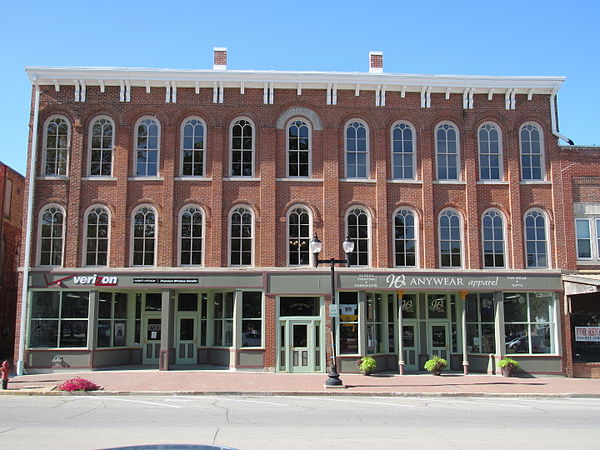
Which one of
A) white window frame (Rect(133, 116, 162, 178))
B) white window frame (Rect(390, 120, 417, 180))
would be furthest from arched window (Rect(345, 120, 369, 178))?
white window frame (Rect(133, 116, 162, 178))

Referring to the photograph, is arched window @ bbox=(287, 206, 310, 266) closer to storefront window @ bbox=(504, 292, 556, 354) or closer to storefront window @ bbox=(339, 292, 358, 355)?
storefront window @ bbox=(339, 292, 358, 355)

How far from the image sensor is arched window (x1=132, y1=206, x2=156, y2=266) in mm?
24578

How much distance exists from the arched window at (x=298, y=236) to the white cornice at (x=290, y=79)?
5.15m

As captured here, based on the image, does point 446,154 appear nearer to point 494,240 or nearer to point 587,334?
point 494,240

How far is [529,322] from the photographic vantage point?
Answer: 80.4ft

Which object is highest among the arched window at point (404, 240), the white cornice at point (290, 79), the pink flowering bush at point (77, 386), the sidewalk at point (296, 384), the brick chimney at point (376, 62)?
the brick chimney at point (376, 62)

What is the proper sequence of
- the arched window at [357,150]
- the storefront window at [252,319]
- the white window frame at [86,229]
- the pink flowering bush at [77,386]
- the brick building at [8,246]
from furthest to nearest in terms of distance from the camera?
the brick building at [8,246] < the arched window at [357,150] < the white window frame at [86,229] < the storefront window at [252,319] < the pink flowering bush at [77,386]

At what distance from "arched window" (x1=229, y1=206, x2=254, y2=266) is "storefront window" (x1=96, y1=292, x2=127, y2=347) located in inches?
190

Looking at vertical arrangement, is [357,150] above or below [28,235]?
above

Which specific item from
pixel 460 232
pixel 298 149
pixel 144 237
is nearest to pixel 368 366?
pixel 460 232

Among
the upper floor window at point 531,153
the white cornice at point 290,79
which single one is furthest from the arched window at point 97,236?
the upper floor window at point 531,153

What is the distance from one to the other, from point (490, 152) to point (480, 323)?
7.00 metres

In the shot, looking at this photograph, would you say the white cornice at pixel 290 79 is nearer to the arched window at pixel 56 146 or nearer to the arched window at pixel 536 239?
the arched window at pixel 56 146

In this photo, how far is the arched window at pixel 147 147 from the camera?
25172 mm
